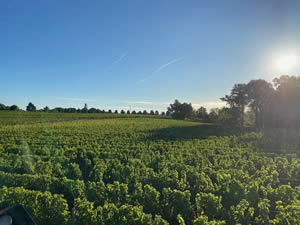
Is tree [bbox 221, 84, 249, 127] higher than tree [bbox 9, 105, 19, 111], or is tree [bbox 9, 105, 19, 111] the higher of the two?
tree [bbox 221, 84, 249, 127]

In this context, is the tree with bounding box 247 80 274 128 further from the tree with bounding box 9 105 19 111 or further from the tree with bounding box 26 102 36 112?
the tree with bounding box 9 105 19 111

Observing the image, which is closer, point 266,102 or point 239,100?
point 266,102

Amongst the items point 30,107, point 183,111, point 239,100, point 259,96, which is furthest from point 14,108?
point 259,96

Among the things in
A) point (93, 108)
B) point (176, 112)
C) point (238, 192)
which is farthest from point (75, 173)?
point (93, 108)

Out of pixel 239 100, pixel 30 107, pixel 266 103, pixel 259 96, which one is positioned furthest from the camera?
pixel 30 107

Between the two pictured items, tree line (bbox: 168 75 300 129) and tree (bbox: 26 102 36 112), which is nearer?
tree line (bbox: 168 75 300 129)

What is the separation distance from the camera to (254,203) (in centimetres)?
647

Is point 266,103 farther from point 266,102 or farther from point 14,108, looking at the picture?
point 14,108

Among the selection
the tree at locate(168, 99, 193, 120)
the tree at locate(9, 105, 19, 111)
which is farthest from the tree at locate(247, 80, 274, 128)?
the tree at locate(9, 105, 19, 111)

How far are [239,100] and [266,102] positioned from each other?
30.2 feet

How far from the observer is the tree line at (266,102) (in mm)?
38344

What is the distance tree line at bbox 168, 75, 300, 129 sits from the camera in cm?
3834

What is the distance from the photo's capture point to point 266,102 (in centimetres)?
4512

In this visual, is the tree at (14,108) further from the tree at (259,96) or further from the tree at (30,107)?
the tree at (259,96)
